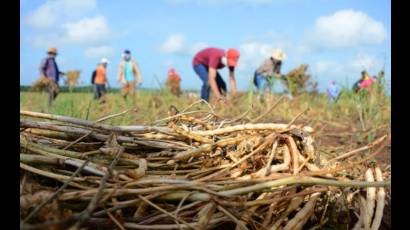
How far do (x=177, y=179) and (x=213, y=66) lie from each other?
238 inches

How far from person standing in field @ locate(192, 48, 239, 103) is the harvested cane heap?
5.42 meters

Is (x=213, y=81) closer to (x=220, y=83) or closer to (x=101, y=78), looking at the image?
(x=220, y=83)

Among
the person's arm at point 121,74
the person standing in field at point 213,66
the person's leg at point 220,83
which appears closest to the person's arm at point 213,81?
the person standing in field at point 213,66

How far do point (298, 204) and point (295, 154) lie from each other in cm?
22

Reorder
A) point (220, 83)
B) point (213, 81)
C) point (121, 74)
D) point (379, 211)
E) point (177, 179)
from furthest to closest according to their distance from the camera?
point (121, 74)
point (220, 83)
point (213, 81)
point (379, 211)
point (177, 179)

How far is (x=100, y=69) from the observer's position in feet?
35.8

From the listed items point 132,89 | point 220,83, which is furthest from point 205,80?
point 132,89

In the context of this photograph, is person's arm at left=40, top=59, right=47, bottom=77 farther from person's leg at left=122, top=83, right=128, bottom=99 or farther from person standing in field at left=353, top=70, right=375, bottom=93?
person standing in field at left=353, top=70, right=375, bottom=93

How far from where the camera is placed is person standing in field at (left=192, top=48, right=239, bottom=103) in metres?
7.22

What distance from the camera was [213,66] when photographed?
7.21 m

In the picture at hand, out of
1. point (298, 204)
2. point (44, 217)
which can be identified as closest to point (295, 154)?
point (298, 204)

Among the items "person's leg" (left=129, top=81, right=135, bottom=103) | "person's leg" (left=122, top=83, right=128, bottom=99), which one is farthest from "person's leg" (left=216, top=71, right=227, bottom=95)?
"person's leg" (left=122, top=83, right=128, bottom=99)

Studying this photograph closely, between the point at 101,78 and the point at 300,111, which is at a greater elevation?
the point at 101,78

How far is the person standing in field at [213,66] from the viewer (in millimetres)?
7223
